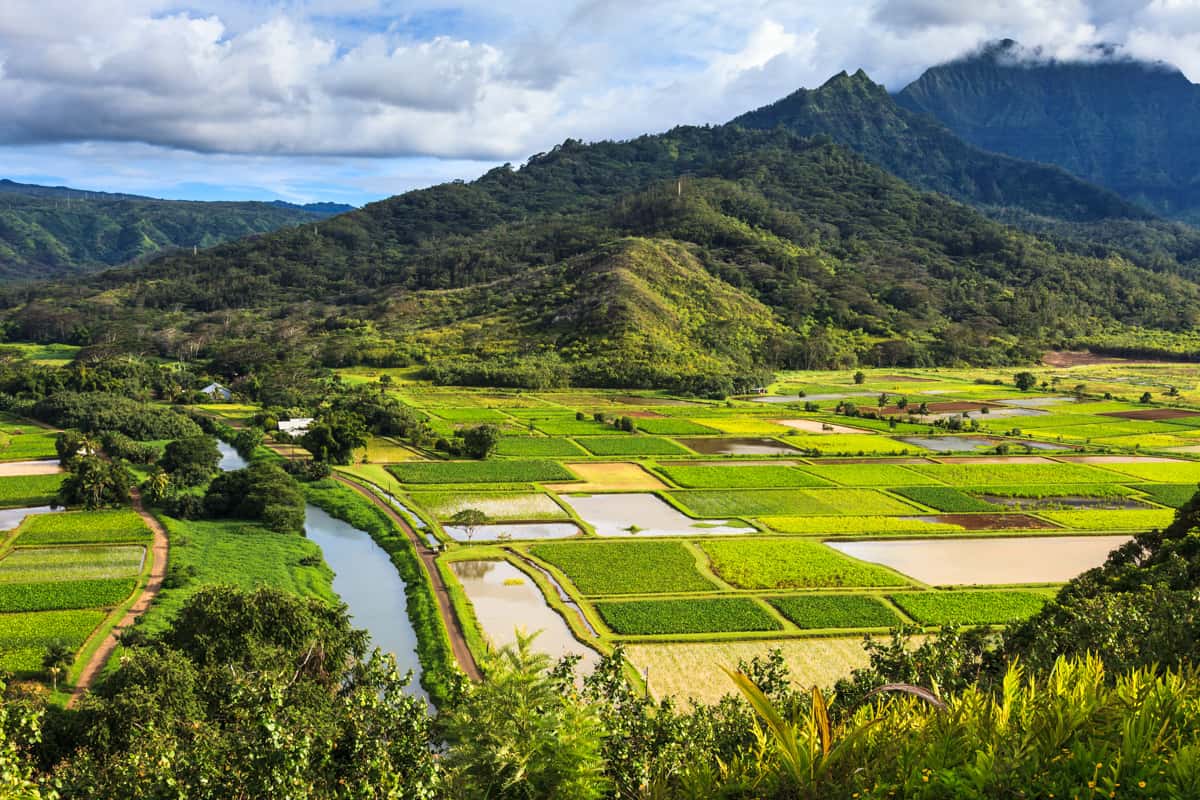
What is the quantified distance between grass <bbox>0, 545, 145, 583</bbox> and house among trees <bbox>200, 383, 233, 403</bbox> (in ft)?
240

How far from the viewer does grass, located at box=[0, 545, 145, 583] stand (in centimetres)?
4638

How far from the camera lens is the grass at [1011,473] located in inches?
2987

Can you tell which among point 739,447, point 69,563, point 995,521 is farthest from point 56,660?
point 739,447

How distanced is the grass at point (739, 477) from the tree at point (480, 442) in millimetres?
16894

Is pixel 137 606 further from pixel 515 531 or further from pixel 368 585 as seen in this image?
pixel 515 531

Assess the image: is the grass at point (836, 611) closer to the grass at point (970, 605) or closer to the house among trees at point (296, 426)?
the grass at point (970, 605)

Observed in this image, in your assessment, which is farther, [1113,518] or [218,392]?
[218,392]

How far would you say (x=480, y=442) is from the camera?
81.7m

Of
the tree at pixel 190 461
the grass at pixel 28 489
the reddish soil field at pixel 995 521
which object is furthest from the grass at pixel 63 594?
the reddish soil field at pixel 995 521

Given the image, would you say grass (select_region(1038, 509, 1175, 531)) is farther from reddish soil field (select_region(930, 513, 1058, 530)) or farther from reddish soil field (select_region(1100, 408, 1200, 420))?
reddish soil field (select_region(1100, 408, 1200, 420))

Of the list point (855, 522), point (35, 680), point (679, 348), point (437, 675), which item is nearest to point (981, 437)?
point (855, 522)

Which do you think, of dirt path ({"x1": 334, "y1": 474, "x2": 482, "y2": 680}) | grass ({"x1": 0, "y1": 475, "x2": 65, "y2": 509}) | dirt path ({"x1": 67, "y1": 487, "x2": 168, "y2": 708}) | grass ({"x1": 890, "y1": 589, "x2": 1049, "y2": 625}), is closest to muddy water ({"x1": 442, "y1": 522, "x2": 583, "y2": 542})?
dirt path ({"x1": 334, "y1": 474, "x2": 482, "y2": 680})

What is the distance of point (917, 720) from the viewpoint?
12.6m

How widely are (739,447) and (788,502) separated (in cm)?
2350
